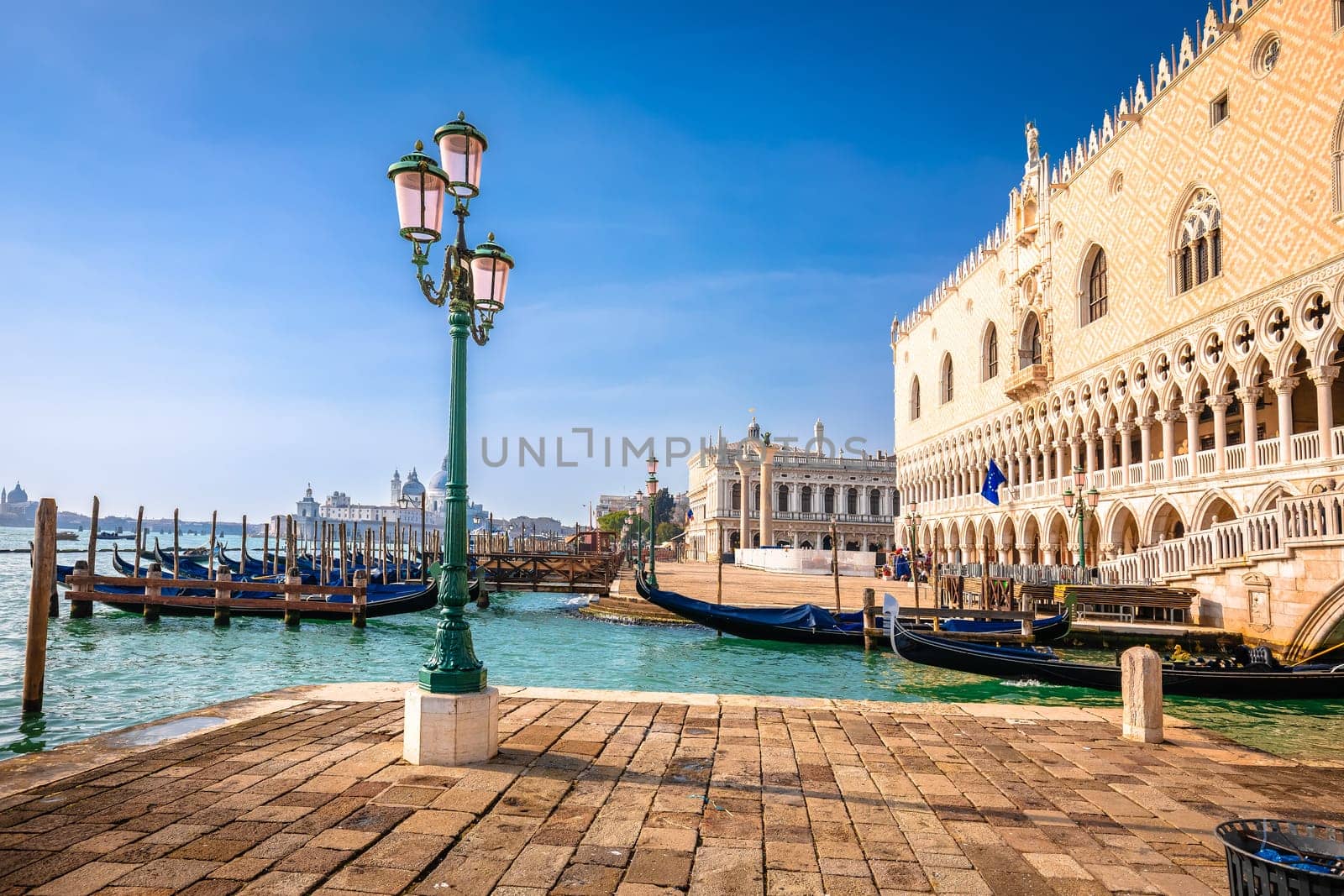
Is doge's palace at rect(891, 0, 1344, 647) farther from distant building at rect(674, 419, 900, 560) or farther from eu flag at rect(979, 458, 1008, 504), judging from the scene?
distant building at rect(674, 419, 900, 560)

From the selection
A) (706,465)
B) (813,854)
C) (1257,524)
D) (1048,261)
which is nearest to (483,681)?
(813,854)

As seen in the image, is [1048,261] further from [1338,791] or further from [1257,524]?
[1338,791]

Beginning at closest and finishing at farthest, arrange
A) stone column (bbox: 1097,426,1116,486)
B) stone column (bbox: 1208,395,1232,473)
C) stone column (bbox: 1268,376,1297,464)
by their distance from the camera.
A: stone column (bbox: 1268,376,1297,464) < stone column (bbox: 1208,395,1232,473) < stone column (bbox: 1097,426,1116,486)

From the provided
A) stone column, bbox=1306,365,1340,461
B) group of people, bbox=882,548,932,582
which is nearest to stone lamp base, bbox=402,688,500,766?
stone column, bbox=1306,365,1340,461

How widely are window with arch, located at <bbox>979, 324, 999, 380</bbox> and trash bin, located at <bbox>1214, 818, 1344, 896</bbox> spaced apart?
2696 cm

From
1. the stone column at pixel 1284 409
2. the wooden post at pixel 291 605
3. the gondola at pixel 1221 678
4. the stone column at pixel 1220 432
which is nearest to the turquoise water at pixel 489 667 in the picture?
the gondola at pixel 1221 678

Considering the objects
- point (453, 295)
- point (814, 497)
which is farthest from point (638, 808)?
point (814, 497)

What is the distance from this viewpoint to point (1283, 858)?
245 cm

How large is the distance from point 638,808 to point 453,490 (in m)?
2.05

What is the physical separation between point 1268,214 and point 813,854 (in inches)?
→ 630

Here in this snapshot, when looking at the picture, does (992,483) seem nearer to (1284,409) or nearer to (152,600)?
(1284,409)

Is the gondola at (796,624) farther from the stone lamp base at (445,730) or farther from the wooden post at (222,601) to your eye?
the stone lamp base at (445,730)

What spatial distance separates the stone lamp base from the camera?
4523 mm

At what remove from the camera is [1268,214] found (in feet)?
48.6
